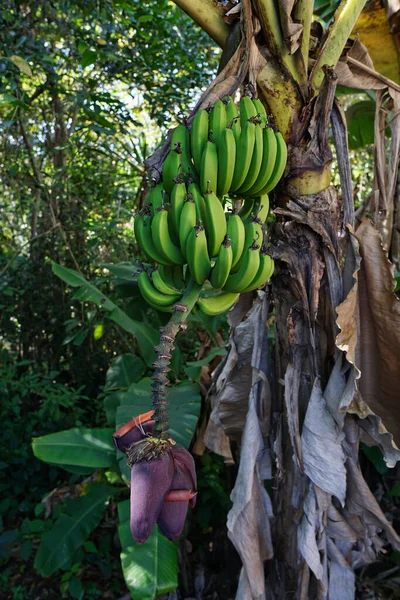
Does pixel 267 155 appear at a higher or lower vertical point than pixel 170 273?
higher

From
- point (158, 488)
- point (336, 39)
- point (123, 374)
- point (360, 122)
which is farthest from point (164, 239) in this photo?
point (360, 122)

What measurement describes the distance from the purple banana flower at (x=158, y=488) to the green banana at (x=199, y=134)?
0.51 metres

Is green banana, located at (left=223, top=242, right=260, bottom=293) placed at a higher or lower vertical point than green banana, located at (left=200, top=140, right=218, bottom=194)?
lower

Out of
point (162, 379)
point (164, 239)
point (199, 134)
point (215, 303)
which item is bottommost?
point (162, 379)

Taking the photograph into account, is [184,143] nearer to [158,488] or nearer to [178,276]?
[178,276]

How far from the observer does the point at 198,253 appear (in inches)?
34.5

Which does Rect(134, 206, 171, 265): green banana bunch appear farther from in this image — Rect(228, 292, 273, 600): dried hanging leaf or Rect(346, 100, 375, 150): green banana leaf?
Rect(346, 100, 375, 150): green banana leaf

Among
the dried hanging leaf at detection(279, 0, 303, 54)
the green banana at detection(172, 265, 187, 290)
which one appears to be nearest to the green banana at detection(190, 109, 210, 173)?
the green banana at detection(172, 265, 187, 290)

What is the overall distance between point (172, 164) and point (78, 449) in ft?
4.13

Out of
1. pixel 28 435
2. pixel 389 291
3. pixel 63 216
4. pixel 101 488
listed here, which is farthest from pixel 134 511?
pixel 63 216

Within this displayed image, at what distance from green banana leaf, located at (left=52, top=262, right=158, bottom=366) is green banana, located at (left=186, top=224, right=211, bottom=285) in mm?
1192

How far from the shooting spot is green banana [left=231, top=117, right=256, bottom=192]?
98 centimetres

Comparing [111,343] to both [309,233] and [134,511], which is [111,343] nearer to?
[309,233]

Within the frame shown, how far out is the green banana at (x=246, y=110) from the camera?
3.28 ft
